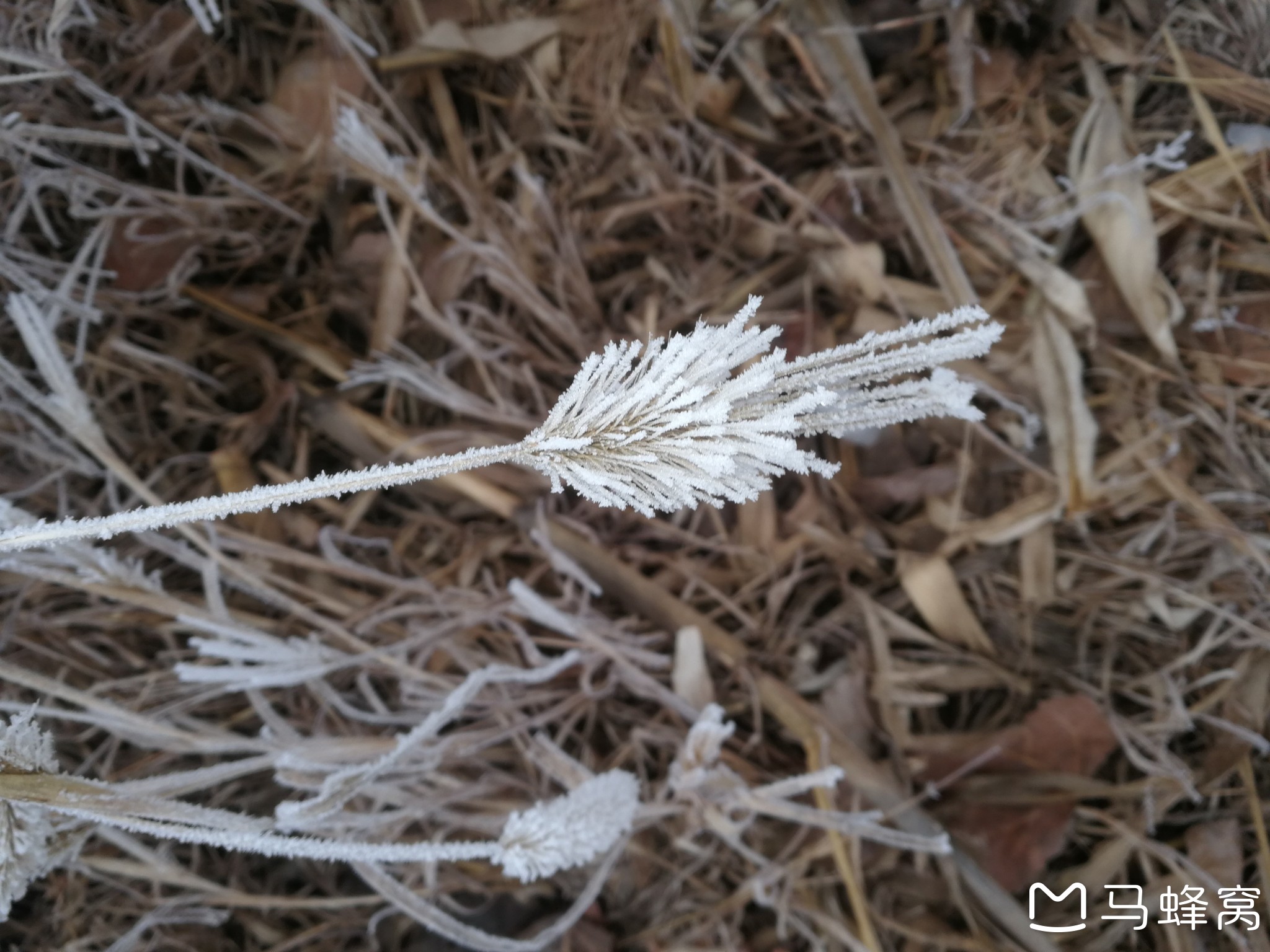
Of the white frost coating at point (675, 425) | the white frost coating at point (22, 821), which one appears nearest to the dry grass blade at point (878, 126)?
the white frost coating at point (675, 425)

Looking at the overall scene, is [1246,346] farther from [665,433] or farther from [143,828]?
[143,828]

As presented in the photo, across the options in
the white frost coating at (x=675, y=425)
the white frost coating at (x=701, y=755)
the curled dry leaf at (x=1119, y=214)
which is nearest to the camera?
the white frost coating at (x=675, y=425)

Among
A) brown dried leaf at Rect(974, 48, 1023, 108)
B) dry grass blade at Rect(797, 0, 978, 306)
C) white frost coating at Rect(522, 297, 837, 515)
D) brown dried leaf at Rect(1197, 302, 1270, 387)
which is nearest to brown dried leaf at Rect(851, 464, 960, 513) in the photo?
dry grass blade at Rect(797, 0, 978, 306)

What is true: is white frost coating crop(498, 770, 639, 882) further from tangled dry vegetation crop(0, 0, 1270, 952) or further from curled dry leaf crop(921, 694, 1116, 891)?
curled dry leaf crop(921, 694, 1116, 891)

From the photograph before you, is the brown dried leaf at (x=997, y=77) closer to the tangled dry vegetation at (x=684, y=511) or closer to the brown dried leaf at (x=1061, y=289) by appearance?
the tangled dry vegetation at (x=684, y=511)

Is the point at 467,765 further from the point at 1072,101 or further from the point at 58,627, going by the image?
the point at 1072,101

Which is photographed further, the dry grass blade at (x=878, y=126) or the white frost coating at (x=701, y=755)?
the dry grass blade at (x=878, y=126)

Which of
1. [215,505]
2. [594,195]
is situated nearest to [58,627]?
[215,505]
